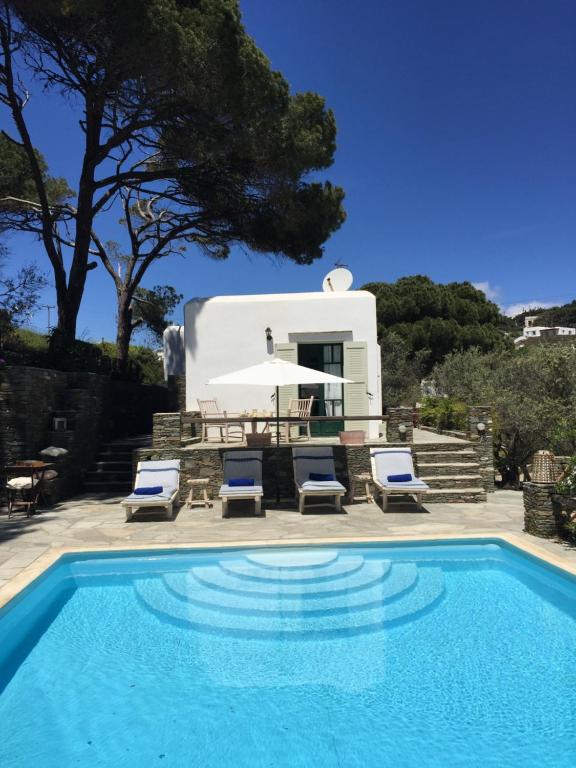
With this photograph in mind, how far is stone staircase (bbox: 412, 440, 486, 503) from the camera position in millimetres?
9391

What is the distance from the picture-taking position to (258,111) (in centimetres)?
1224

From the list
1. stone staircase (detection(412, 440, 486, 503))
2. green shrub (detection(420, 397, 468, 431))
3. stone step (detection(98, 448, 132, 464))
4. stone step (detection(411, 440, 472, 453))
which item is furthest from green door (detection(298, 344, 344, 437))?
stone step (detection(98, 448, 132, 464))

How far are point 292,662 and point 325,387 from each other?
9240mm

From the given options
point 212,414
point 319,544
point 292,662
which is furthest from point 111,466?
point 292,662

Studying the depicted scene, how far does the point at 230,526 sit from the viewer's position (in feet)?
24.9

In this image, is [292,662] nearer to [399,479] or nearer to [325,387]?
[399,479]

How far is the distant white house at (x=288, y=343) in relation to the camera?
12867 millimetres

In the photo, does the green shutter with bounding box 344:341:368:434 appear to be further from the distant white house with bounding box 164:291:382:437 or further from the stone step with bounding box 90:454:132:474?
the stone step with bounding box 90:454:132:474

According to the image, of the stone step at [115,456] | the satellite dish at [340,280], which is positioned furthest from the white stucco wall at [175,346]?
the stone step at [115,456]

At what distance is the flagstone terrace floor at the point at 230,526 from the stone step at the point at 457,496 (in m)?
0.20

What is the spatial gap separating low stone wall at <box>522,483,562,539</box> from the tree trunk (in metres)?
14.4

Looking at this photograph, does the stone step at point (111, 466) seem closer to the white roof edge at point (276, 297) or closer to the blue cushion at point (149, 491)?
the blue cushion at point (149, 491)

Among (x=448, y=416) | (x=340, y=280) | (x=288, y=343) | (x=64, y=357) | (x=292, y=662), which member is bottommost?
(x=292, y=662)

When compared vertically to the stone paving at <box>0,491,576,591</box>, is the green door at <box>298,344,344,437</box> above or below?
above
